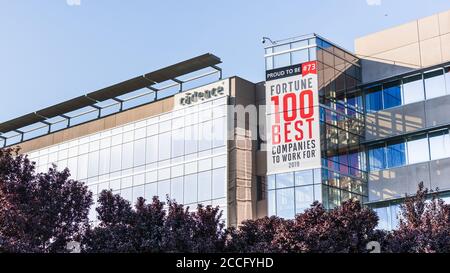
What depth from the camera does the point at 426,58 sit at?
3778cm

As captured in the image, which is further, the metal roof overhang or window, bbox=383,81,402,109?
the metal roof overhang

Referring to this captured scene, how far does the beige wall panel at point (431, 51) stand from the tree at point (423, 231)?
13.8 m

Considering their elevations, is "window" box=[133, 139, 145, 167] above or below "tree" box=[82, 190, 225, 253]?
above

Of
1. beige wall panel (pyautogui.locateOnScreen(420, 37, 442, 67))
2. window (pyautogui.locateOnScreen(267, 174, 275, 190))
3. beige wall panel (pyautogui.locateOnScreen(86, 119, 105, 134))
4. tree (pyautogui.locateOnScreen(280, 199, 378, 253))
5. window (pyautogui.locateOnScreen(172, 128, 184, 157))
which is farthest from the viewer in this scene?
beige wall panel (pyautogui.locateOnScreen(86, 119, 105, 134))

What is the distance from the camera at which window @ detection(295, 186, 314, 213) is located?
36.1m

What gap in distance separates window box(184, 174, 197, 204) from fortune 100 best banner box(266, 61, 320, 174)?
19.1ft

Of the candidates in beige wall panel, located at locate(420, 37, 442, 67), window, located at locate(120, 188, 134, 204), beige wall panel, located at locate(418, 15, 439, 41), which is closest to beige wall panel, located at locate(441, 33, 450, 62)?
beige wall panel, located at locate(420, 37, 442, 67)

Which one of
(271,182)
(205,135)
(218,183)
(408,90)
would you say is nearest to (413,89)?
(408,90)

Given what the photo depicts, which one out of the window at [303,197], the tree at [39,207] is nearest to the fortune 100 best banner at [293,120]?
the window at [303,197]

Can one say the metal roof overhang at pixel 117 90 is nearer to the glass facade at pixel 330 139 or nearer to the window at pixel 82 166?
the window at pixel 82 166

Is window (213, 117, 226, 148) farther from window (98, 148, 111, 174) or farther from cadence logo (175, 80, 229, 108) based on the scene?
window (98, 148, 111, 174)

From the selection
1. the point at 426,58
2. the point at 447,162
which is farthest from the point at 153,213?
the point at 426,58

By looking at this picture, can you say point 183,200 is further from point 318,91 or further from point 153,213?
point 153,213
